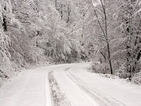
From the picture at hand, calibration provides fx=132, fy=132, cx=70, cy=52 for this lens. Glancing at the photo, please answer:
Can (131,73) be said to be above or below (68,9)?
below

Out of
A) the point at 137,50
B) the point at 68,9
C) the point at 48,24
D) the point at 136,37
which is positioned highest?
the point at 68,9

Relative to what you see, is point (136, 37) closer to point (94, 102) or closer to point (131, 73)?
point (131, 73)

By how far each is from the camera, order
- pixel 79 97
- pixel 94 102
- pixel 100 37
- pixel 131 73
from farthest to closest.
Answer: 1. pixel 100 37
2. pixel 131 73
3. pixel 79 97
4. pixel 94 102

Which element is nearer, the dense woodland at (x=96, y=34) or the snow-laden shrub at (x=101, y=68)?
the dense woodland at (x=96, y=34)

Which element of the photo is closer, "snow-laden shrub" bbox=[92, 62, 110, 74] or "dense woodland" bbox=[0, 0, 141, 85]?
"dense woodland" bbox=[0, 0, 141, 85]

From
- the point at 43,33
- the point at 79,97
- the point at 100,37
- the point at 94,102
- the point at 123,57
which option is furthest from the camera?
the point at 43,33

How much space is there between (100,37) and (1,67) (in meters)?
11.1

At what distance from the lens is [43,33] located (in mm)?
28531

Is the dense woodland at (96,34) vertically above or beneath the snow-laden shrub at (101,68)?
above

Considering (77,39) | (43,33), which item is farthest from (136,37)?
(77,39)

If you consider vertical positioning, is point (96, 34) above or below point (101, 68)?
above

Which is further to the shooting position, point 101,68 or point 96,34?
point 101,68

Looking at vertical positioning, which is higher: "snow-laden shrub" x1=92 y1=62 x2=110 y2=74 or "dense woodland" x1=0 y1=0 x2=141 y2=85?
"dense woodland" x1=0 y1=0 x2=141 y2=85

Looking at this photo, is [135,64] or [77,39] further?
[77,39]
